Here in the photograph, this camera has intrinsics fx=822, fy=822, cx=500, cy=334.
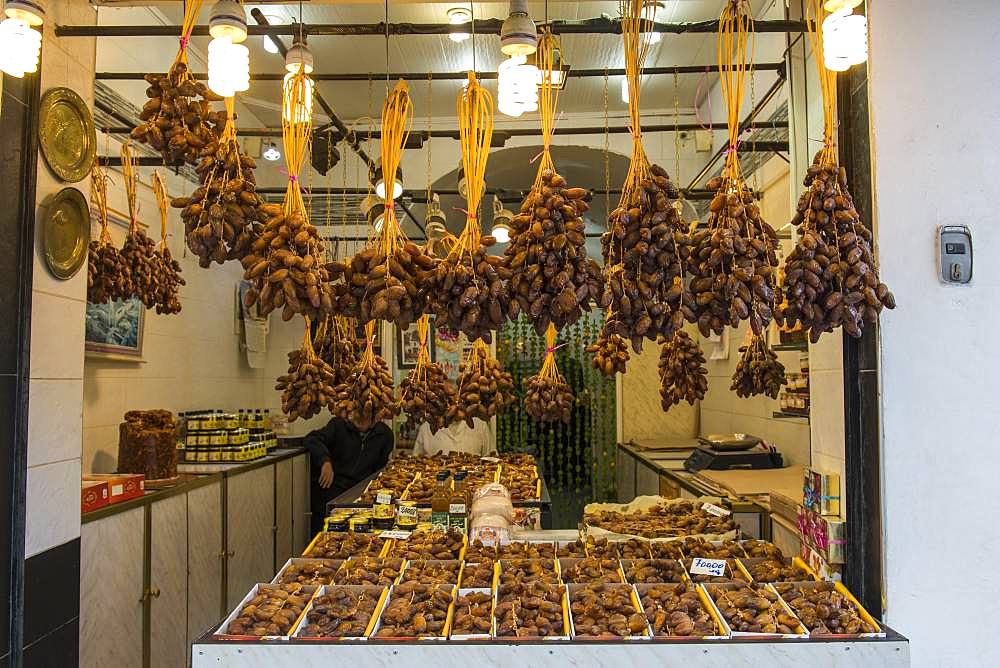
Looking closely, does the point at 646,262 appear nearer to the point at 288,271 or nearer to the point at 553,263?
the point at 553,263

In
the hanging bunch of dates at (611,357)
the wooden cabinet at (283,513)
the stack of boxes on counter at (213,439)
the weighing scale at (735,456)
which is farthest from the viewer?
the wooden cabinet at (283,513)

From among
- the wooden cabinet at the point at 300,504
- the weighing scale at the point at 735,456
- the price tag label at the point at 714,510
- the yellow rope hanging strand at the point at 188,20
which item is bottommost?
the wooden cabinet at the point at 300,504

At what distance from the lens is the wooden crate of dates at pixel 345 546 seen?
10.7 ft

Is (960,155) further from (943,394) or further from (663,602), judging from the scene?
(663,602)

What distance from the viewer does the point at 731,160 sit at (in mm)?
2393

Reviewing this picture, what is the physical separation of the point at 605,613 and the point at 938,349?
4.30ft

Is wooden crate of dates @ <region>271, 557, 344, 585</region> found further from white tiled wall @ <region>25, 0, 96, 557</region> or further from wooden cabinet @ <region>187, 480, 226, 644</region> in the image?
wooden cabinet @ <region>187, 480, 226, 644</region>

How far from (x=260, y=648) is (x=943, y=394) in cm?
217

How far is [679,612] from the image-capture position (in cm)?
241

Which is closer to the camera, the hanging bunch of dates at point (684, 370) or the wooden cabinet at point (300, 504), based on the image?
the hanging bunch of dates at point (684, 370)

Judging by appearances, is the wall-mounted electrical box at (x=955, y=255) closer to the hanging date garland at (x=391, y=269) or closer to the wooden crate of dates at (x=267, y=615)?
the hanging date garland at (x=391, y=269)

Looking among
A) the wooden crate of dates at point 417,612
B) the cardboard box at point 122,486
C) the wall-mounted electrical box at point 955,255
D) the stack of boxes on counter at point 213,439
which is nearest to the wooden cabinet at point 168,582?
the cardboard box at point 122,486

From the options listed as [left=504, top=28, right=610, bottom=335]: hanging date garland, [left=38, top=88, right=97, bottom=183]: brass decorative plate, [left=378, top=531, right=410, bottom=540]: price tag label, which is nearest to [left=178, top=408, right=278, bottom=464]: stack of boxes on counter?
[left=378, top=531, right=410, bottom=540]: price tag label

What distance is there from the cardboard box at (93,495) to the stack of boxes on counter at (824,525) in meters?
3.03
